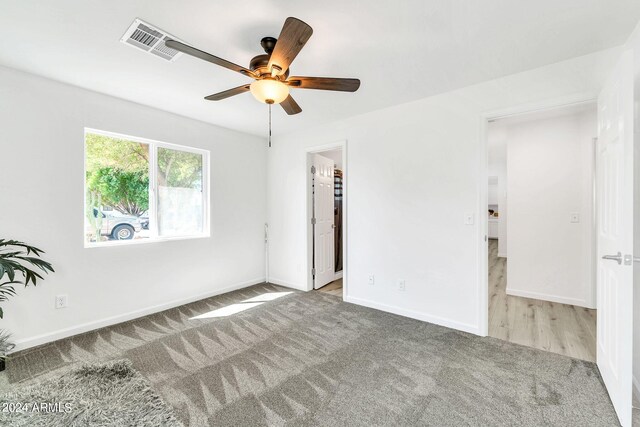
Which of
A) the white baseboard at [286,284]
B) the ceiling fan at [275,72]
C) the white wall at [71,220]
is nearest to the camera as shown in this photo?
the ceiling fan at [275,72]

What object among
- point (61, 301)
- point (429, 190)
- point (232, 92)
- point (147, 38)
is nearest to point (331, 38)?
point (232, 92)

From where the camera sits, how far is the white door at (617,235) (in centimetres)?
151

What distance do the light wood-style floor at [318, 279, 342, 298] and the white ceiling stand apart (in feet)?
8.80

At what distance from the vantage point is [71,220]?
2670 mm

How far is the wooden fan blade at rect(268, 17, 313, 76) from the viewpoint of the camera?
4.38 feet

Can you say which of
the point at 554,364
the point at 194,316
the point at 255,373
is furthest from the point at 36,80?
the point at 554,364

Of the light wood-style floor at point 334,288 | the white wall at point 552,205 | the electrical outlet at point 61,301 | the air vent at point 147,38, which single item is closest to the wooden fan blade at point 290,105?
the air vent at point 147,38

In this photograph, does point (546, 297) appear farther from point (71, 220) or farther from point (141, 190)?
point (71, 220)

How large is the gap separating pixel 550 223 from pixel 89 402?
503 cm

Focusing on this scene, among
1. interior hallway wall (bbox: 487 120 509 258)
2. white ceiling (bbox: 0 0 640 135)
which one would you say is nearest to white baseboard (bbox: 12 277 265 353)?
white ceiling (bbox: 0 0 640 135)

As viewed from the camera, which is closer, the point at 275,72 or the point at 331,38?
the point at 275,72

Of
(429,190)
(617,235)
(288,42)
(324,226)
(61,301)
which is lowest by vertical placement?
(61,301)

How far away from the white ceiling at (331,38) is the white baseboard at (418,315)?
2.38 meters

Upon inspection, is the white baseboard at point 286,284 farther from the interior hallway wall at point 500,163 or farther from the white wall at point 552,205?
the interior hallway wall at point 500,163
